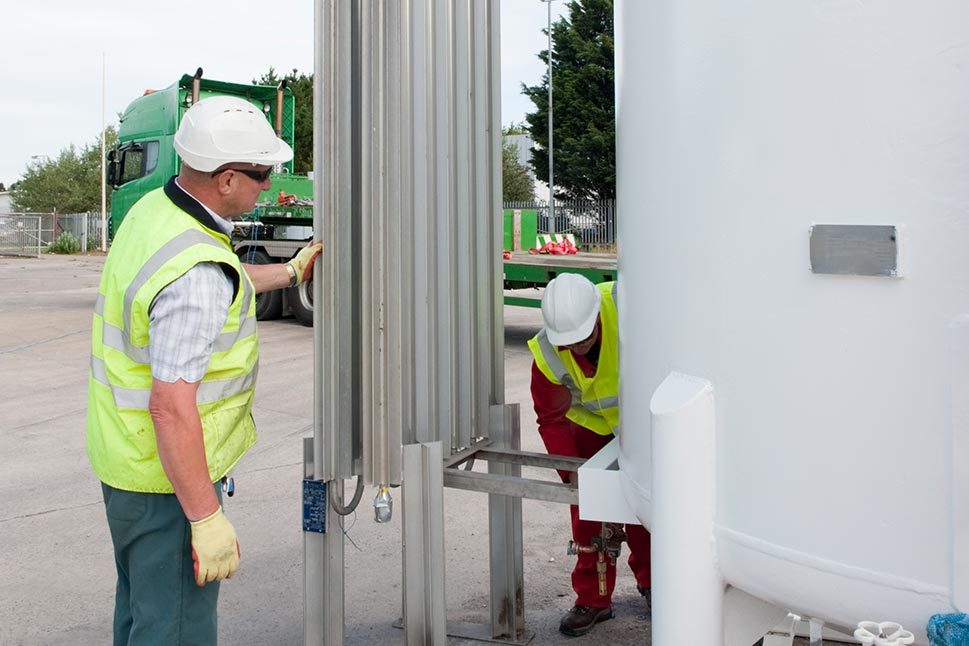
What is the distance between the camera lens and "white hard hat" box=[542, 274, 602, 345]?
3393mm

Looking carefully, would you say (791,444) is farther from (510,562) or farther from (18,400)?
(18,400)

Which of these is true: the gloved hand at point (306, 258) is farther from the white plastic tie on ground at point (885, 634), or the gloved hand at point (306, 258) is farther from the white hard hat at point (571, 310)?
the white plastic tie on ground at point (885, 634)

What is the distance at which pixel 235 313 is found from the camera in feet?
8.20

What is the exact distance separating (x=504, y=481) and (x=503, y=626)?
43.0 inches

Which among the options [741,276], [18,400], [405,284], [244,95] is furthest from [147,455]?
[244,95]

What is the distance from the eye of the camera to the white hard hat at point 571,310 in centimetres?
339

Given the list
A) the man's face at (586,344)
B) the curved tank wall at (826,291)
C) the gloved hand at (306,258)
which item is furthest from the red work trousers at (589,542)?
the curved tank wall at (826,291)

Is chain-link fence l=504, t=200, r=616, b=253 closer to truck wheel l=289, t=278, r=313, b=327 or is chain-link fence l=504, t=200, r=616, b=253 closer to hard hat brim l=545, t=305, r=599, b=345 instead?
truck wheel l=289, t=278, r=313, b=327

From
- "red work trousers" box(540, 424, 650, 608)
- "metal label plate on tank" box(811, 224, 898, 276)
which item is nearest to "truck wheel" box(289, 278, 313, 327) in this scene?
"red work trousers" box(540, 424, 650, 608)

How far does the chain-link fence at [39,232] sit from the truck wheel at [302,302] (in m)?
25.8

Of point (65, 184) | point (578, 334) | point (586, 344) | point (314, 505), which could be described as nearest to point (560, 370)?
point (586, 344)

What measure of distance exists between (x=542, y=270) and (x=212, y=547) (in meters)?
8.42

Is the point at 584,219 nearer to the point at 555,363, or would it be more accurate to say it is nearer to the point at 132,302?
the point at 555,363

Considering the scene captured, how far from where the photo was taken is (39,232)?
3594 centimetres
